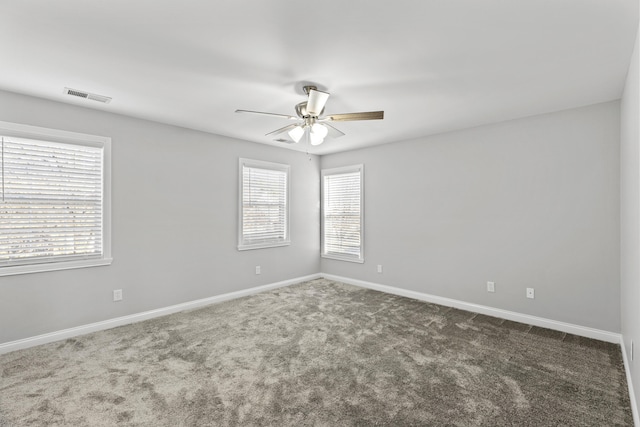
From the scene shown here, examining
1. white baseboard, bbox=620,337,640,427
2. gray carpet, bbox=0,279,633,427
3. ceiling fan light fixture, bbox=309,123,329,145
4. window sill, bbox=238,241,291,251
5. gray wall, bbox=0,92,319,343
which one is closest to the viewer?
white baseboard, bbox=620,337,640,427

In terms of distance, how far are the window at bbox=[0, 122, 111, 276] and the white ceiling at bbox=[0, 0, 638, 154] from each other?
45cm

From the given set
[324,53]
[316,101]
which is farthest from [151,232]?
[324,53]

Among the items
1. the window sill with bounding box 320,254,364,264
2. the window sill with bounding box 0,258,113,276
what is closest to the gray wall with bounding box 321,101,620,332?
the window sill with bounding box 320,254,364,264

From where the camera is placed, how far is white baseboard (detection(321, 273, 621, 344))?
314 centimetres

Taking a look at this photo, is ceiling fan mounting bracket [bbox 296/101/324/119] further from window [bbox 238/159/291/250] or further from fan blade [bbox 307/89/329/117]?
window [bbox 238/159/291/250]

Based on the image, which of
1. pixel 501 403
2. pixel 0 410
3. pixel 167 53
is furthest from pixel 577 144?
pixel 0 410

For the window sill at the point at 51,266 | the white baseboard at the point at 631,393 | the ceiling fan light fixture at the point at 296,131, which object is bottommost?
the white baseboard at the point at 631,393

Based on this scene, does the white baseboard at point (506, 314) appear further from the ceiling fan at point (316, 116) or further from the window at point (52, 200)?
the window at point (52, 200)

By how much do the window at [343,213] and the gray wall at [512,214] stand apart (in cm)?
34

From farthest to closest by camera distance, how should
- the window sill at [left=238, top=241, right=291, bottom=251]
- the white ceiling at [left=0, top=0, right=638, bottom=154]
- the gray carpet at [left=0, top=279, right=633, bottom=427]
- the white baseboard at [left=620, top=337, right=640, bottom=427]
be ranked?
the window sill at [left=238, top=241, right=291, bottom=251], the gray carpet at [left=0, top=279, right=633, bottom=427], the white baseboard at [left=620, top=337, right=640, bottom=427], the white ceiling at [left=0, top=0, right=638, bottom=154]

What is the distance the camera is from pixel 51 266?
3086 millimetres

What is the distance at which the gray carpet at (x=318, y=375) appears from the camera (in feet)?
6.60

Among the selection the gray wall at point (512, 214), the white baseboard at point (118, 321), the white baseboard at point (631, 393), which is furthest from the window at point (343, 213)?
the white baseboard at point (631, 393)

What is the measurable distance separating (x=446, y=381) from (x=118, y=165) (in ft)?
12.9
